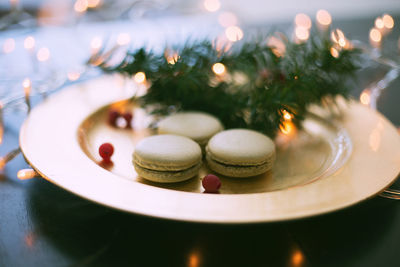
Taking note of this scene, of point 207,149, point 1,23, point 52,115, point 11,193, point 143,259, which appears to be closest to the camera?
point 143,259

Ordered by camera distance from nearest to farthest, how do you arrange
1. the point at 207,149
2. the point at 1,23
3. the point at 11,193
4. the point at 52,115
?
the point at 11,193 → the point at 207,149 → the point at 52,115 → the point at 1,23

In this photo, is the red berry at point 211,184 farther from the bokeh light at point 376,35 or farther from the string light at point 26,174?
the bokeh light at point 376,35

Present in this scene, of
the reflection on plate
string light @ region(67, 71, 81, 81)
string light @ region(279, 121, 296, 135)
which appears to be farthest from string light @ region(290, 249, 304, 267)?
string light @ region(67, 71, 81, 81)

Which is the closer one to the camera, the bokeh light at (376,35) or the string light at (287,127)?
the string light at (287,127)

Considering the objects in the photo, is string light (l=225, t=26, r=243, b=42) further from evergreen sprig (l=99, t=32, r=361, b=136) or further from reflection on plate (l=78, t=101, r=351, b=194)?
reflection on plate (l=78, t=101, r=351, b=194)

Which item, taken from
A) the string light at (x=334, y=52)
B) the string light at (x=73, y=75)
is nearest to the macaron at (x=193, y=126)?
the string light at (x=334, y=52)

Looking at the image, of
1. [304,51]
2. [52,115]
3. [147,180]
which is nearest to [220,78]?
[304,51]

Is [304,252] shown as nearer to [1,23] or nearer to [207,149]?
[207,149]
